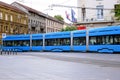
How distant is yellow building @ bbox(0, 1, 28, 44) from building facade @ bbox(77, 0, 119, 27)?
3739 centimetres

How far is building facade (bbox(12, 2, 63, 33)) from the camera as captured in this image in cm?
10094

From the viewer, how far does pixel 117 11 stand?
3978 centimetres

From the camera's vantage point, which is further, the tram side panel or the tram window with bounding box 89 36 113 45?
the tram side panel

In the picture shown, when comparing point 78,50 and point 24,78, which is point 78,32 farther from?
point 24,78

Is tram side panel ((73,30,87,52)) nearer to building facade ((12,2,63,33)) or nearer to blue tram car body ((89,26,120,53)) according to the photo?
blue tram car body ((89,26,120,53))

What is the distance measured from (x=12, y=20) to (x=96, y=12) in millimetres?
45536

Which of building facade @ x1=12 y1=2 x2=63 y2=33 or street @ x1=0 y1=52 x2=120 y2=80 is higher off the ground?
building facade @ x1=12 y1=2 x2=63 y2=33

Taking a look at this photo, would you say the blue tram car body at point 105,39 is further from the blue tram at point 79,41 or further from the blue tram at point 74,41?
the blue tram at point 79,41

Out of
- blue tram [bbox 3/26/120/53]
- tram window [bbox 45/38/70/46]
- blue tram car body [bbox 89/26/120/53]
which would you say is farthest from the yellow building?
blue tram car body [bbox 89/26/120/53]

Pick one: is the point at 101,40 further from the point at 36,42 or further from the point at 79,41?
the point at 36,42

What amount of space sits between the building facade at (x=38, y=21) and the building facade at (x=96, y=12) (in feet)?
179

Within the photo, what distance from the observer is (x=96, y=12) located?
4488cm

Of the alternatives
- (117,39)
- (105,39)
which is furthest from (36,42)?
(117,39)

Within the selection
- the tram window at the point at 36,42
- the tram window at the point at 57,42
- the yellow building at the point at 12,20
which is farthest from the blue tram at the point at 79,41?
the yellow building at the point at 12,20
